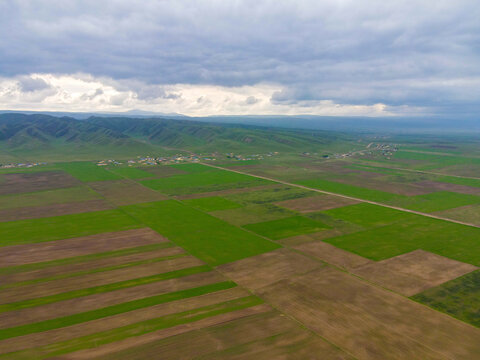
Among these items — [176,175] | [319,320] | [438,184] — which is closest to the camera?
[319,320]

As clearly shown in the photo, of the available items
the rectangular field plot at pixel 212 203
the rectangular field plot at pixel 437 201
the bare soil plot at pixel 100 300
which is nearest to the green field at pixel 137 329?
the bare soil plot at pixel 100 300

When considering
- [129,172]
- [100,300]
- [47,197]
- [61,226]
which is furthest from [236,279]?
[129,172]

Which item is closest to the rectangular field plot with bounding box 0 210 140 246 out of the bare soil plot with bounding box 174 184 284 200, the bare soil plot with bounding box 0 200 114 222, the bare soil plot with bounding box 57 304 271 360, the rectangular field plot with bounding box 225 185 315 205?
the bare soil plot with bounding box 0 200 114 222

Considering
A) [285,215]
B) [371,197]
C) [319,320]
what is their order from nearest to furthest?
[319,320] → [285,215] → [371,197]

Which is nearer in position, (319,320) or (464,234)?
(319,320)

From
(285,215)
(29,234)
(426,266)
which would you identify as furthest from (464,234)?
(29,234)

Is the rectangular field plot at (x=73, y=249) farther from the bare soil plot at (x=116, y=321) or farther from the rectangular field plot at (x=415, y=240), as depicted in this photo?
the rectangular field plot at (x=415, y=240)

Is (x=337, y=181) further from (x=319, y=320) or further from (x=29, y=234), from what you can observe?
(x=29, y=234)

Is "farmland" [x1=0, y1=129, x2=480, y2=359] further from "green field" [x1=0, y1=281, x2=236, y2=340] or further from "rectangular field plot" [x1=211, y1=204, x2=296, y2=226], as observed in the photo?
"rectangular field plot" [x1=211, y1=204, x2=296, y2=226]
